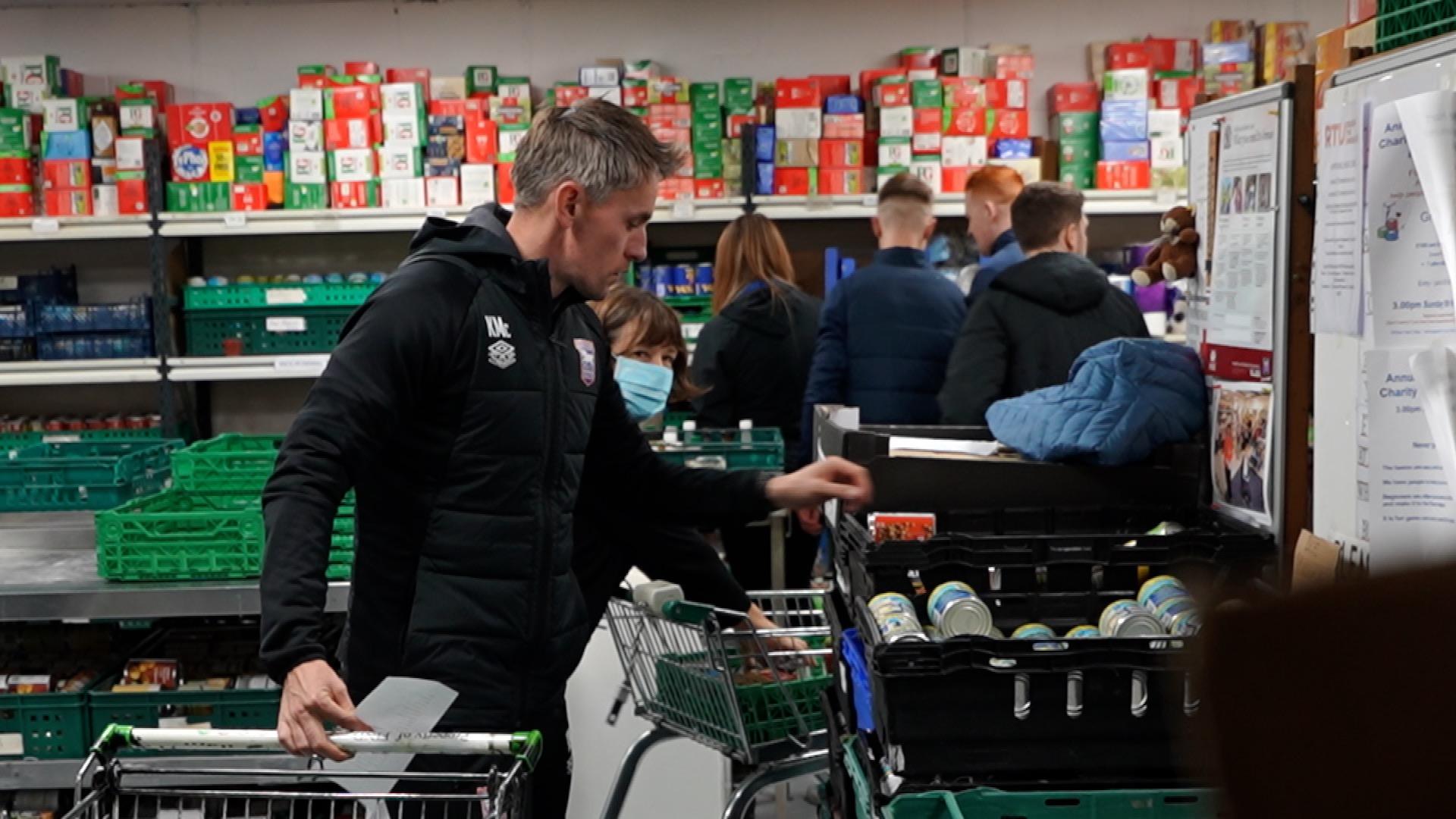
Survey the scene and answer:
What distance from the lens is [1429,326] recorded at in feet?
5.45

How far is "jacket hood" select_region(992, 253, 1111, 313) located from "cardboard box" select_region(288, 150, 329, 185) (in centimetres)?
301

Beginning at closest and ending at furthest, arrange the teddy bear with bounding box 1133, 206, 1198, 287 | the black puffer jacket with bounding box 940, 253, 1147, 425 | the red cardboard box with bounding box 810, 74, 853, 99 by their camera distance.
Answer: the teddy bear with bounding box 1133, 206, 1198, 287 < the black puffer jacket with bounding box 940, 253, 1147, 425 < the red cardboard box with bounding box 810, 74, 853, 99

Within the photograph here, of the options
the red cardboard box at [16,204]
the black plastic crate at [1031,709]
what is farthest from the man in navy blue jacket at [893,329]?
the red cardboard box at [16,204]

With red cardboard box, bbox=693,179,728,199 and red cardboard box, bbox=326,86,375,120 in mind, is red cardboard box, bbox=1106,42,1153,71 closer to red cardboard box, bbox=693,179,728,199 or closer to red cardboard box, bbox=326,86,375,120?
red cardboard box, bbox=693,179,728,199

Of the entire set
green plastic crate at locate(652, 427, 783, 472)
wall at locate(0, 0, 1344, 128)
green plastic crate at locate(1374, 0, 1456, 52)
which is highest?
wall at locate(0, 0, 1344, 128)

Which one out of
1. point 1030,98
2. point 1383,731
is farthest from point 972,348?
point 1383,731

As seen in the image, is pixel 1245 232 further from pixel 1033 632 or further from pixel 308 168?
pixel 308 168

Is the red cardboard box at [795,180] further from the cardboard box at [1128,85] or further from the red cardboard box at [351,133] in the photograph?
the red cardboard box at [351,133]

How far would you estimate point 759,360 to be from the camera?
5.09 meters

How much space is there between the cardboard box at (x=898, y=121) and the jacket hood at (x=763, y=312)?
114 cm

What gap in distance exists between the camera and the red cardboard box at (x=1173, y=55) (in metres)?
6.19

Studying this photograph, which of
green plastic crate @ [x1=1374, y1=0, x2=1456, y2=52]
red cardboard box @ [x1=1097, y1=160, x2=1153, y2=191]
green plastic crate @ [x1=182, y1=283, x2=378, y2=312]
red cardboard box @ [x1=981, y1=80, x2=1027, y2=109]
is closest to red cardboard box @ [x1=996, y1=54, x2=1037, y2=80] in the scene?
red cardboard box @ [x1=981, y1=80, x2=1027, y2=109]

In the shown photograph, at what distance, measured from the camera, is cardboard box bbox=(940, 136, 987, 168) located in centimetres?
588

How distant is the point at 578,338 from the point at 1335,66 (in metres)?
1.16
